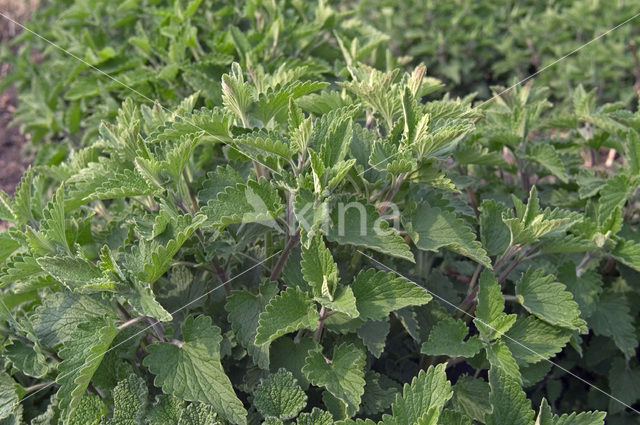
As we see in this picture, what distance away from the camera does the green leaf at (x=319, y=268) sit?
5.47ft

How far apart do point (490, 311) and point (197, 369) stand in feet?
2.72

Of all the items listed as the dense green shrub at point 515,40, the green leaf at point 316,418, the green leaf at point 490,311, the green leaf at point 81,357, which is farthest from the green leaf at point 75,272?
the dense green shrub at point 515,40

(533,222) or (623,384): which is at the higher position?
(533,222)

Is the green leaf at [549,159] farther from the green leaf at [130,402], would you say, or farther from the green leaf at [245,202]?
the green leaf at [130,402]

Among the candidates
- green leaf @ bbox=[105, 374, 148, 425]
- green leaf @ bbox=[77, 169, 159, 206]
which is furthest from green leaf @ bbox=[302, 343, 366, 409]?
green leaf @ bbox=[77, 169, 159, 206]

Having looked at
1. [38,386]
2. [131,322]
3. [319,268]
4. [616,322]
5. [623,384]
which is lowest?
[623,384]

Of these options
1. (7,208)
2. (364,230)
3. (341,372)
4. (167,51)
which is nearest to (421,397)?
(341,372)

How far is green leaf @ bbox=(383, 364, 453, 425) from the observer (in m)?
1.58

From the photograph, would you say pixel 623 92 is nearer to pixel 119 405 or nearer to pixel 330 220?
pixel 330 220

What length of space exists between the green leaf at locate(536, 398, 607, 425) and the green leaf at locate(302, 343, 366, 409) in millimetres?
453

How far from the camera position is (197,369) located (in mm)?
1719

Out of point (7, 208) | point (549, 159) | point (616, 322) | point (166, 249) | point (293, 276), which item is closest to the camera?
point (166, 249)

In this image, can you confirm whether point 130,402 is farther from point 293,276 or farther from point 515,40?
point 515,40

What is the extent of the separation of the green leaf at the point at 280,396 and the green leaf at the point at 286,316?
5.9 inches
